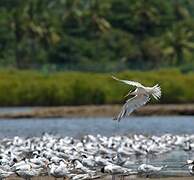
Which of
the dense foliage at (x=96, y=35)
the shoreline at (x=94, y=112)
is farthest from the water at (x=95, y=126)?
the dense foliage at (x=96, y=35)

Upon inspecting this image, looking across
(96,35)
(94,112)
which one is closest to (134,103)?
(94,112)

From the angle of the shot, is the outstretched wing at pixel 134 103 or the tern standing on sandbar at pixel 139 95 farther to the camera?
the outstretched wing at pixel 134 103

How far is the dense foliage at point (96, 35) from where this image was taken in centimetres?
8394

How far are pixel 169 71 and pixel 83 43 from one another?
1136 centimetres

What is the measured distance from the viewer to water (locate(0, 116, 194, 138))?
159 ft

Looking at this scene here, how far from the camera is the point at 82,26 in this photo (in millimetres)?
87000

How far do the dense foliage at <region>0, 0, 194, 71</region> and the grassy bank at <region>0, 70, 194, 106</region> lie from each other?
800 cm

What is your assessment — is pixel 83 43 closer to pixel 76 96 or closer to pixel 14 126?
pixel 76 96

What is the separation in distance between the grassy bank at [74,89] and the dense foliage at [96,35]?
8.00m

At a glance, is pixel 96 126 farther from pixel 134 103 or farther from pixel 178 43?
pixel 178 43

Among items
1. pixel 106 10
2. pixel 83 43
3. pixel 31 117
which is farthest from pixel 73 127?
pixel 106 10

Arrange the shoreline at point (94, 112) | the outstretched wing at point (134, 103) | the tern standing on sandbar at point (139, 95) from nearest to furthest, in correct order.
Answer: the tern standing on sandbar at point (139, 95) < the outstretched wing at point (134, 103) < the shoreline at point (94, 112)

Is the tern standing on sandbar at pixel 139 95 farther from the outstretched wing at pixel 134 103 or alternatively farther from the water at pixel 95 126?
the water at pixel 95 126

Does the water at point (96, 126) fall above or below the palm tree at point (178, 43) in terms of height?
below
